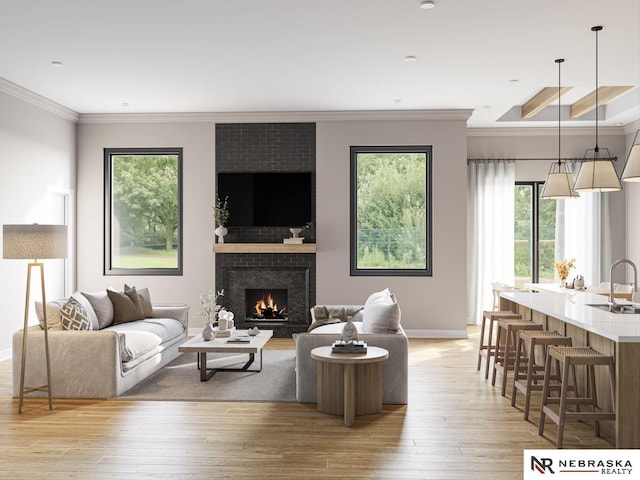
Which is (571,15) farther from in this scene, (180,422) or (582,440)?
(180,422)

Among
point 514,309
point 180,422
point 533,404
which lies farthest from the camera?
point 514,309

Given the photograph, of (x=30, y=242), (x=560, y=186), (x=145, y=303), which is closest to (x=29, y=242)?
(x=30, y=242)

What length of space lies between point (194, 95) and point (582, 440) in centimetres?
552

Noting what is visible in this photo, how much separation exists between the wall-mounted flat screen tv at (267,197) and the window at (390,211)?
2.33 ft

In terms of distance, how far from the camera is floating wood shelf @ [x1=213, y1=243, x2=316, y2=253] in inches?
307

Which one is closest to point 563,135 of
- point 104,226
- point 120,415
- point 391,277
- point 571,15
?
point 391,277

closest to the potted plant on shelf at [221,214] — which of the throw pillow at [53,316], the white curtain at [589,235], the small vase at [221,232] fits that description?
the small vase at [221,232]

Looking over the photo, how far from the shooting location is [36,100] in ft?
23.0

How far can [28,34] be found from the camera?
4887mm

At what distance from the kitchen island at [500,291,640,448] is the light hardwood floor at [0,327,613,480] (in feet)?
1.11

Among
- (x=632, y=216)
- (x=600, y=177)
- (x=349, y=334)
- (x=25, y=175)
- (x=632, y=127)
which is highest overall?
(x=632, y=127)

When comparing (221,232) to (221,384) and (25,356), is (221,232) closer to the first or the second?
(221,384)

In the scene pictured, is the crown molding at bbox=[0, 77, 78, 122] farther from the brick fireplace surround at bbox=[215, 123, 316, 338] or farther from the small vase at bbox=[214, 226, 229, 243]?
the small vase at bbox=[214, 226, 229, 243]

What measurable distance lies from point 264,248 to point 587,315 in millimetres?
4599
